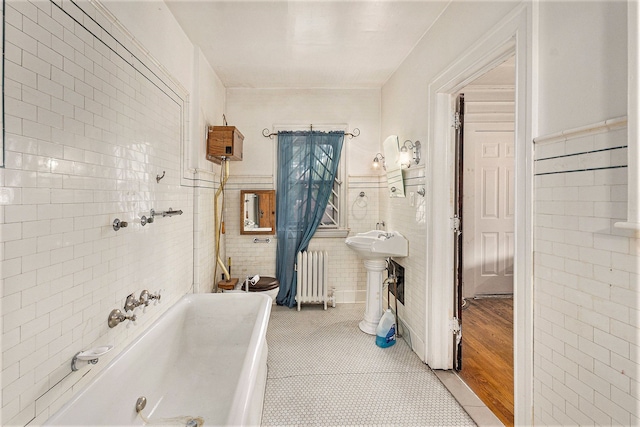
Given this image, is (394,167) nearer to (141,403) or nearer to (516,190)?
(516,190)

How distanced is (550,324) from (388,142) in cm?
218

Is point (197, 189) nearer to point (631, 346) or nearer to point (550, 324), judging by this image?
point (550, 324)

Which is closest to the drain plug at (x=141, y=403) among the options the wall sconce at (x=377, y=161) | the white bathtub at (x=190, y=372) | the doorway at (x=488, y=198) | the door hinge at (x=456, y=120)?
the white bathtub at (x=190, y=372)

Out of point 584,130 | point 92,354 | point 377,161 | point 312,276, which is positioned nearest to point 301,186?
point 377,161

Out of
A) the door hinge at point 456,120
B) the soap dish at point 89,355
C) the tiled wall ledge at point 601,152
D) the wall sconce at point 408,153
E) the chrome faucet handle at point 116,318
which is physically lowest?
the soap dish at point 89,355

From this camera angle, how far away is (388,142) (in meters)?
3.07

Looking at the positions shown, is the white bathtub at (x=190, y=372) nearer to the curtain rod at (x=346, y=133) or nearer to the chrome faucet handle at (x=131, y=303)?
the chrome faucet handle at (x=131, y=303)

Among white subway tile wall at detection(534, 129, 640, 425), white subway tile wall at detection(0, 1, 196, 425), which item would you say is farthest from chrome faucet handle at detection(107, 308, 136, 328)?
white subway tile wall at detection(534, 129, 640, 425)

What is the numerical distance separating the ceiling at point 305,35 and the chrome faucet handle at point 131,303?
1953 mm

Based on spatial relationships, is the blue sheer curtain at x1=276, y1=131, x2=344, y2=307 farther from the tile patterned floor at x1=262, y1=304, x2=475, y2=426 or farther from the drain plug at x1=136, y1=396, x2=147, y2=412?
the drain plug at x1=136, y1=396, x2=147, y2=412

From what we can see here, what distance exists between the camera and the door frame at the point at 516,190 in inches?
54.2

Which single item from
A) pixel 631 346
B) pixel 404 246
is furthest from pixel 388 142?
pixel 631 346

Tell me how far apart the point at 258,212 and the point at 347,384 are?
2126mm

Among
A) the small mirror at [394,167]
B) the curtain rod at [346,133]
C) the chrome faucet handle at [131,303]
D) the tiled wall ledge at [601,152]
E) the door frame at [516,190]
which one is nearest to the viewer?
the tiled wall ledge at [601,152]
